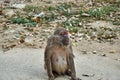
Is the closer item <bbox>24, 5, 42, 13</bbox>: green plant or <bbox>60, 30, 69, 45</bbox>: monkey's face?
<bbox>60, 30, 69, 45</bbox>: monkey's face

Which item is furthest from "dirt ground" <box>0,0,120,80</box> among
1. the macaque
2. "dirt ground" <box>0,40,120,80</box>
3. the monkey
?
the monkey

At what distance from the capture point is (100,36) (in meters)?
9.33

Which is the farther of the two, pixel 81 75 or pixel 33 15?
pixel 33 15

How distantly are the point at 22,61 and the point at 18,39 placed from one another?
1.37 meters

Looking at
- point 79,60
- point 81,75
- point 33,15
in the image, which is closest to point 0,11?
point 33,15

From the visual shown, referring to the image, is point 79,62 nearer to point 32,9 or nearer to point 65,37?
point 65,37

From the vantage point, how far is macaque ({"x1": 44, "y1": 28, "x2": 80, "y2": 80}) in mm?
6641

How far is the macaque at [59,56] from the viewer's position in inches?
261

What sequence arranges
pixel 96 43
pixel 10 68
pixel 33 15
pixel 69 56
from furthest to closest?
1. pixel 33 15
2. pixel 96 43
3. pixel 10 68
4. pixel 69 56

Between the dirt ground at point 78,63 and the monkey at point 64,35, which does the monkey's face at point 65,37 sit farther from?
the dirt ground at point 78,63

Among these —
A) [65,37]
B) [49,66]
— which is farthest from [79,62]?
[65,37]

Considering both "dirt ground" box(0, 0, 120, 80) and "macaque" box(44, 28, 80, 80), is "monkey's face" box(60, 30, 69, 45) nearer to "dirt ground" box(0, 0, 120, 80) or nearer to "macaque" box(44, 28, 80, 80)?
"macaque" box(44, 28, 80, 80)

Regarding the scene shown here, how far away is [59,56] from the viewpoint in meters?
6.81

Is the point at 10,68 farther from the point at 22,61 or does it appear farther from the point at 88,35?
the point at 88,35
